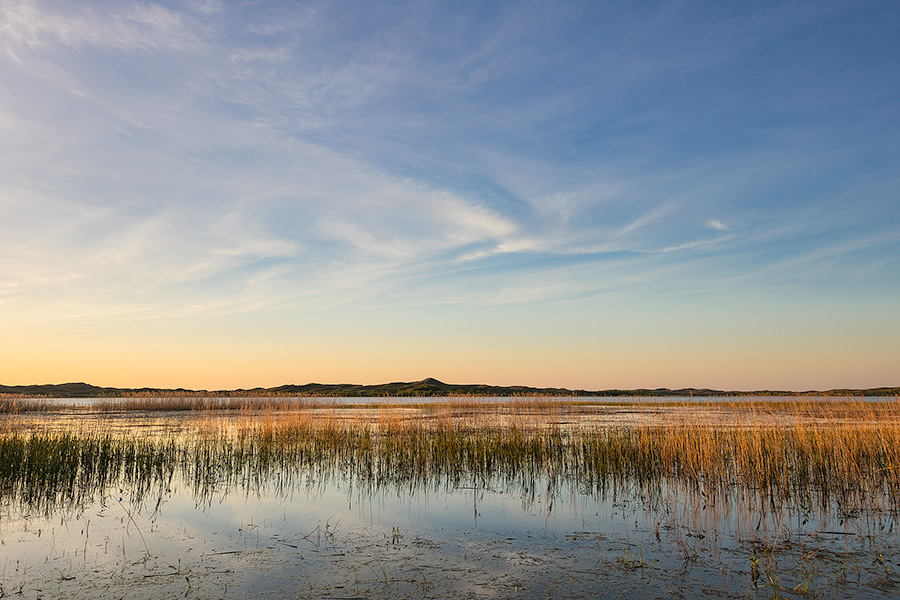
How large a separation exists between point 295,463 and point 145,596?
27.8 feet

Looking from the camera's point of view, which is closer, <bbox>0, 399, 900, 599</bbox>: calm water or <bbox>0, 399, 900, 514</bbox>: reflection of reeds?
<bbox>0, 399, 900, 599</bbox>: calm water

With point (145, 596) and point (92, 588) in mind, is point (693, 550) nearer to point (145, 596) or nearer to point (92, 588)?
point (145, 596)

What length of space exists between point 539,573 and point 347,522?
326 cm

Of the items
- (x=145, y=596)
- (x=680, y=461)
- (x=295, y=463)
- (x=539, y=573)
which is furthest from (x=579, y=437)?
(x=145, y=596)

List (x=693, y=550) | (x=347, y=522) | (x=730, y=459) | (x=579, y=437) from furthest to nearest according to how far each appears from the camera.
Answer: (x=579, y=437) < (x=730, y=459) < (x=347, y=522) < (x=693, y=550)

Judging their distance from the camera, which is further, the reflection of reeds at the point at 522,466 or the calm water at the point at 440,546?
the reflection of reeds at the point at 522,466

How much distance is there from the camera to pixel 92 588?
5250 mm

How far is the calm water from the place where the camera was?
534 cm

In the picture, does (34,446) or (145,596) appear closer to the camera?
(145,596)

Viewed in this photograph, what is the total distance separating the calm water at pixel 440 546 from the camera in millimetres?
5340

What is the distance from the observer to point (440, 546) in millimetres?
6789

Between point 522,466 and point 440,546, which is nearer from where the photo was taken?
point 440,546

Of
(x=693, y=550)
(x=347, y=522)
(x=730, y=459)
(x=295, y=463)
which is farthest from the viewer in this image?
Answer: (x=295, y=463)

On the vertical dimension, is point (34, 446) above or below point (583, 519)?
above
